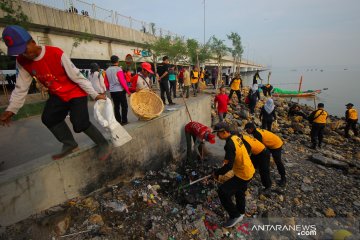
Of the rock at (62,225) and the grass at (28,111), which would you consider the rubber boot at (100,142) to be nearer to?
the rock at (62,225)

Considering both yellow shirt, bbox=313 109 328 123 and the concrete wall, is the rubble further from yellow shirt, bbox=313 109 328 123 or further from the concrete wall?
yellow shirt, bbox=313 109 328 123

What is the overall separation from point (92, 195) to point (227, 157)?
2151 mm

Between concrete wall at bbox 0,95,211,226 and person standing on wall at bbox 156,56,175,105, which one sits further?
person standing on wall at bbox 156,56,175,105

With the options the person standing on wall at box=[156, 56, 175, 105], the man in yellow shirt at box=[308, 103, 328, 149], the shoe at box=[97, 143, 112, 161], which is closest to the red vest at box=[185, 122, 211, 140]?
the person standing on wall at box=[156, 56, 175, 105]

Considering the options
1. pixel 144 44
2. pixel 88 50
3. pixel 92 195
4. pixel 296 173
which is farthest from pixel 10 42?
pixel 144 44

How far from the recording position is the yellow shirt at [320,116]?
734 centimetres

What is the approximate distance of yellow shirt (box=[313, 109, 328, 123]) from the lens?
7344 mm

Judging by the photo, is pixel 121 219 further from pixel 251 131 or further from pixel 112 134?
pixel 251 131

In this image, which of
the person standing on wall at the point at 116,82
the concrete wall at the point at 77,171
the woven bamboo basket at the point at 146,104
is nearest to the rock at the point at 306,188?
the concrete wall at the point at 77,171

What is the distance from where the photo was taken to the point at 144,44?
67.9 feet

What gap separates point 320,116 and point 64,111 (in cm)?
788

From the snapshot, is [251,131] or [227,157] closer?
[227,157]

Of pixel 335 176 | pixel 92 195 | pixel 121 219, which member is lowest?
pixel 335 176

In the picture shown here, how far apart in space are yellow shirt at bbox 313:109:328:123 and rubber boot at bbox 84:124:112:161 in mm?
7133
